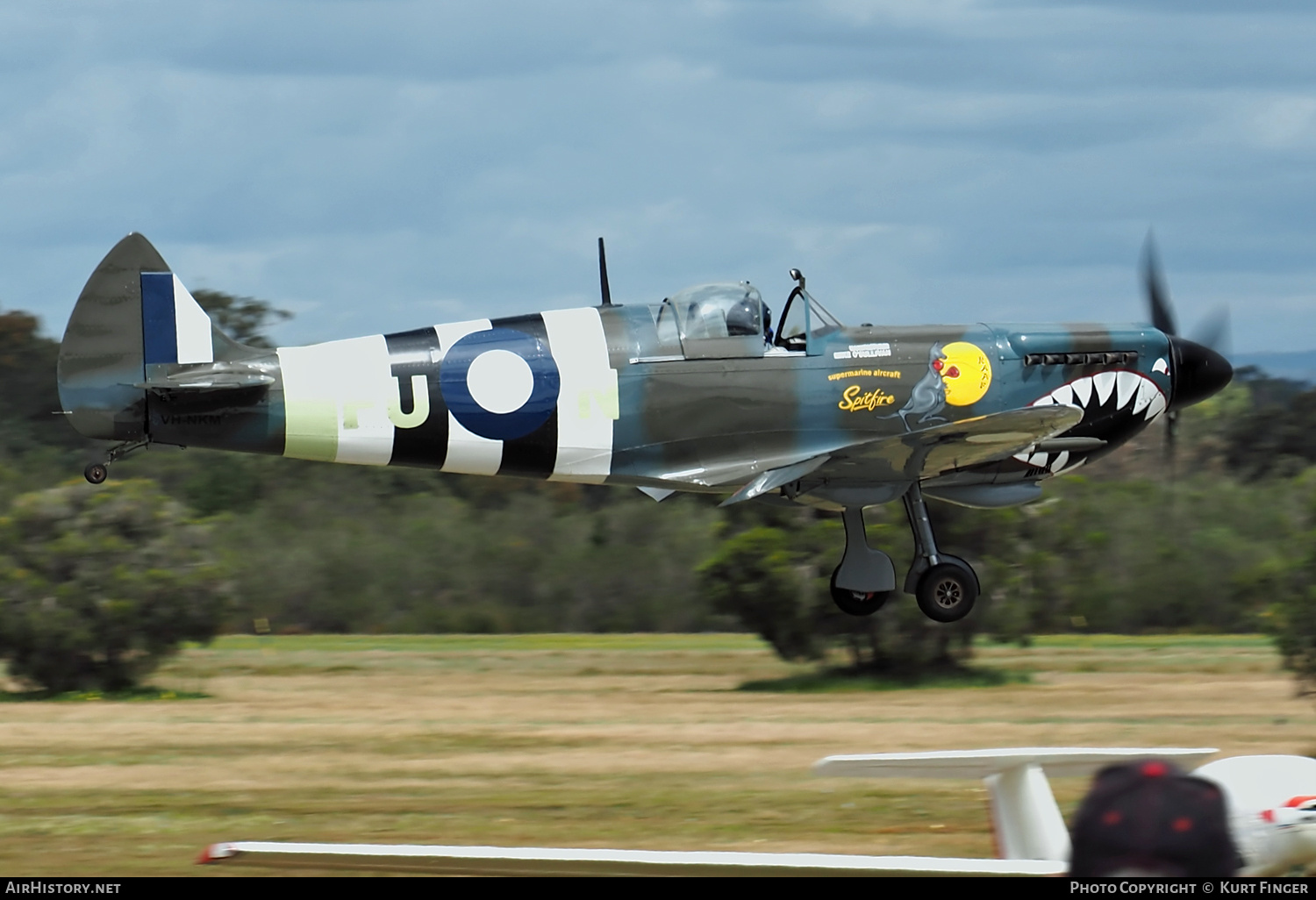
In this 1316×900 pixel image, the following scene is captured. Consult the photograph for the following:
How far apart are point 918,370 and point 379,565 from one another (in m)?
14.6

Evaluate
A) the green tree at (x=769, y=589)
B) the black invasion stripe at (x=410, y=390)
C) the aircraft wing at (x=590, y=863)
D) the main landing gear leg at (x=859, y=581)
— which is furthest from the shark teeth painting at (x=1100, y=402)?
the aircraft wing at (x=590, y=863)

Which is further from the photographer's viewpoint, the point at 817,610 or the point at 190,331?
the point at 817,610

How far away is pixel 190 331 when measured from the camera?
11.8 meters

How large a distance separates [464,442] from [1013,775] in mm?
6730

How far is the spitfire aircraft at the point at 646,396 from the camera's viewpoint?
11.6 m

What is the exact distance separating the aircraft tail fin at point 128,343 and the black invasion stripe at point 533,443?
6.64 feet

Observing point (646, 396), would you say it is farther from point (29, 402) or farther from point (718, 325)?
point (29, 402)

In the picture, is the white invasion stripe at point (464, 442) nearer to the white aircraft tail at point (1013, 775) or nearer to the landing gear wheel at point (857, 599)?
the landing gear wheel at point (857, 599)

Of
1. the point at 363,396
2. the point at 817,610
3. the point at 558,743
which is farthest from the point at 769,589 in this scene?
the point at 363,396

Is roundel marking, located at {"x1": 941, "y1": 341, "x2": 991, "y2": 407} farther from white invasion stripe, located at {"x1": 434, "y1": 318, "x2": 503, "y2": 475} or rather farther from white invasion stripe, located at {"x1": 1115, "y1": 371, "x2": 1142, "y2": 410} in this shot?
white invasion stripe, located at {"x1": 434, "y1": 318, "x2": 503, "y2": 475}

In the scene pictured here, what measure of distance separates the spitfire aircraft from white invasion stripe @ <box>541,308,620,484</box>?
1cm

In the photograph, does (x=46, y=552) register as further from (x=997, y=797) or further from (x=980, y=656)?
(x=997, y=797)

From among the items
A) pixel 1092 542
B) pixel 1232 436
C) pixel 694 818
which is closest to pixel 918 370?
pixel 694 818

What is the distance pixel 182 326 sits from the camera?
11.8m
